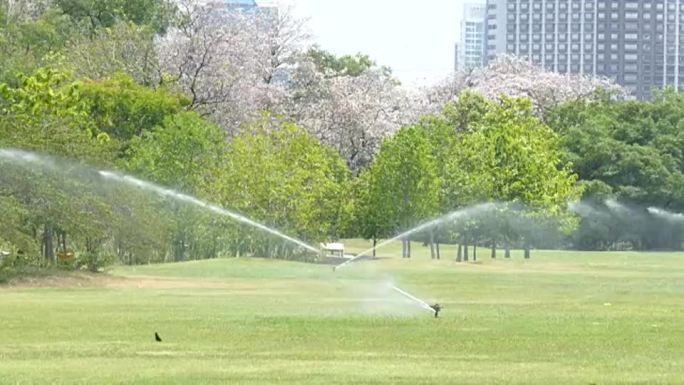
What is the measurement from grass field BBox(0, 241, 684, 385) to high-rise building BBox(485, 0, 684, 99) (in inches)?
4877

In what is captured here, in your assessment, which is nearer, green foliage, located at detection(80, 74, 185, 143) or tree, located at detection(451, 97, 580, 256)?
green foliage, located at detection(80, 74, 185, 143)

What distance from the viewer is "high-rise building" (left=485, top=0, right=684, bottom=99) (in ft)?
572

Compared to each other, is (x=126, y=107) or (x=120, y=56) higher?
(x=120, y=56)

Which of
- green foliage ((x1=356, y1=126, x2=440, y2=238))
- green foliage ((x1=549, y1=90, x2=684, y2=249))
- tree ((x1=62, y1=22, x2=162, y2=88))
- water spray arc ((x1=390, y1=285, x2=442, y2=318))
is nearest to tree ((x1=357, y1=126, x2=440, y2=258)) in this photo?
green foliage ((x1=356, y1=126, x2=440, y2=238))

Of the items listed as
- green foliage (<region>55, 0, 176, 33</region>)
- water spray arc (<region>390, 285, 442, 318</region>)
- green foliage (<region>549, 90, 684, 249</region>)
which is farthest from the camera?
green foliage (<region>55, 0, 176, 33</region>)

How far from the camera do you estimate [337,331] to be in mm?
28656

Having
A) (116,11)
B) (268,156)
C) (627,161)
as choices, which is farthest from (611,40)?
(268,156)

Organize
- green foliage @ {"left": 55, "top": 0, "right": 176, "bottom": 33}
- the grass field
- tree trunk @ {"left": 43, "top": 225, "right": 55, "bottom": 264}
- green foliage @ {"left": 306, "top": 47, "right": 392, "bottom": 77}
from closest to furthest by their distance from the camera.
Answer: the grass field
tree trunk @ {"left": 43, "top": 225, "right": 55, "bottom": 264}
green foliage @ {"left": 55, "top": 0, "right": 176, "bottom": 33}
green foliage @ {"left": 306, "top": 47, "right": 392, "bottom": 77}

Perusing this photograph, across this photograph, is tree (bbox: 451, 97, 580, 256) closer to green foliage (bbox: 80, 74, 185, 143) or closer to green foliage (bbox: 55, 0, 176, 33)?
green foliage (bbox: 80, 74, 185, 143)

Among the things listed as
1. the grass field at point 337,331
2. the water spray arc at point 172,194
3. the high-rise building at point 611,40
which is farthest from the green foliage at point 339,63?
the high-rise building at point 611,40

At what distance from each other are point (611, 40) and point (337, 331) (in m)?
150

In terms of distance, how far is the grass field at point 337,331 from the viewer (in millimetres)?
21281

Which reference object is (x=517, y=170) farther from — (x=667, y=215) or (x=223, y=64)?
(x=667, y=215)

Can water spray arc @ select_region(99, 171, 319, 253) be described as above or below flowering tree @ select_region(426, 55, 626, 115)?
below
